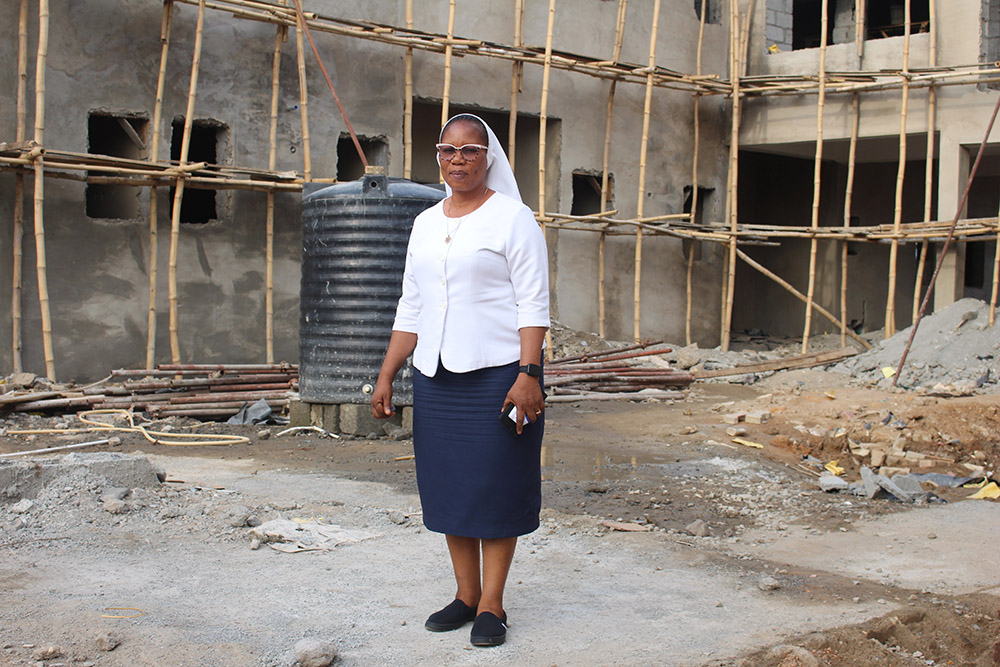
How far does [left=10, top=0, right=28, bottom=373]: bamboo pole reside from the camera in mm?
10445

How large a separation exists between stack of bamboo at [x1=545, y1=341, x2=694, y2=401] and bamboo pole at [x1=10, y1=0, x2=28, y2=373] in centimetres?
542

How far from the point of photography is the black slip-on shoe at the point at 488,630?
3.48m

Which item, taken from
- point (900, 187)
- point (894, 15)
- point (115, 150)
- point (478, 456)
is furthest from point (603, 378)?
point (894, 15)

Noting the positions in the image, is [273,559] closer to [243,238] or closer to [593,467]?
[593,467]

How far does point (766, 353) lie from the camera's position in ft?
53.6

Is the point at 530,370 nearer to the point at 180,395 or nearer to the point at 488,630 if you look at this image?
the point at 488,630

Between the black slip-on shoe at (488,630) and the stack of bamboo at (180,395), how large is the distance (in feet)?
19.0

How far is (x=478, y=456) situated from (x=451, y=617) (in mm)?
596

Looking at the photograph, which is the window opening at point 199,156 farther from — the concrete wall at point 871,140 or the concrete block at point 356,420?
the concrete wall at point 871,140

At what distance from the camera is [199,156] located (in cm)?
1380

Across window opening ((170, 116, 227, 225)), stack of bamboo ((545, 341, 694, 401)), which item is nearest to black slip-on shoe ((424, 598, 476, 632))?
stack of bamboo ((545, 341, 694, 401))

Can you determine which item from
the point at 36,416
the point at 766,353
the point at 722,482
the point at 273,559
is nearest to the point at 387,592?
the point at 273,559

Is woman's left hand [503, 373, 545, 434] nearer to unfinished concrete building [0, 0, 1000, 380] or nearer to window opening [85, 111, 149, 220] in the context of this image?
unfinished concrete building [0, 0, 1000, 380]

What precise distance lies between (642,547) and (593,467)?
2341mm
